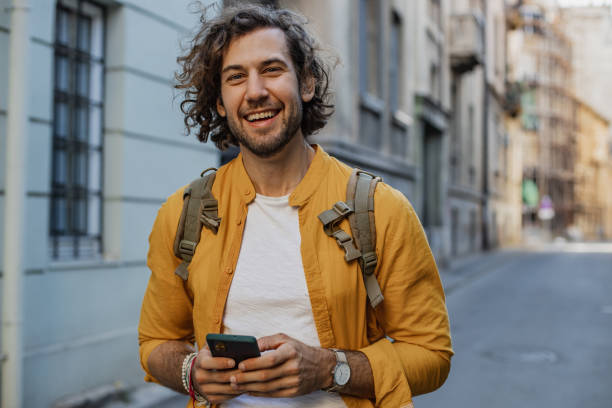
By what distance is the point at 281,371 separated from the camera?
1657mm

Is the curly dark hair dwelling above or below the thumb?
above

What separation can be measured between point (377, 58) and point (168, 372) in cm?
1272

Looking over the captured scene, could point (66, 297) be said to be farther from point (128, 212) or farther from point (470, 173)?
point (470, 173)

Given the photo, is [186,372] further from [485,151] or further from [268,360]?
[485,151]

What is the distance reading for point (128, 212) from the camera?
6.12 metres

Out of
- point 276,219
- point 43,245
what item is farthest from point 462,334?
point 276,219

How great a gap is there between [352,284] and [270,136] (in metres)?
0.50

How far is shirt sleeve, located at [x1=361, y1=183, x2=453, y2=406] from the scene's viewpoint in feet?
5.96

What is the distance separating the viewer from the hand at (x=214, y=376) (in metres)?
1.68

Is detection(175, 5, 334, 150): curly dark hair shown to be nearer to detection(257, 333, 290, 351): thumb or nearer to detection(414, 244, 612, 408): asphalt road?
detection(257, 333, 290, 351): thumb

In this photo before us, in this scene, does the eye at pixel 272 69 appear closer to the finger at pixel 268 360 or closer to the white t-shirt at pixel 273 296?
the white t-shirt at pixel 273 296

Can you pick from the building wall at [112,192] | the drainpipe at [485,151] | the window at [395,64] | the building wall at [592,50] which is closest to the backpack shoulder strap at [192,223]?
the building wall at [112,192]

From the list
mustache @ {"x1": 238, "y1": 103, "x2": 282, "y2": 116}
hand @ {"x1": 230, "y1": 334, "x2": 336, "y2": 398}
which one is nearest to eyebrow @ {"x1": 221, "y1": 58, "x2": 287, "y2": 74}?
mustache @ {"x1": 238, "y1": 103, "x2": 282, "y2": 116}

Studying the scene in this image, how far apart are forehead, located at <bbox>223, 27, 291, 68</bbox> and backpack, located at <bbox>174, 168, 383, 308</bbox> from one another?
403 mm
